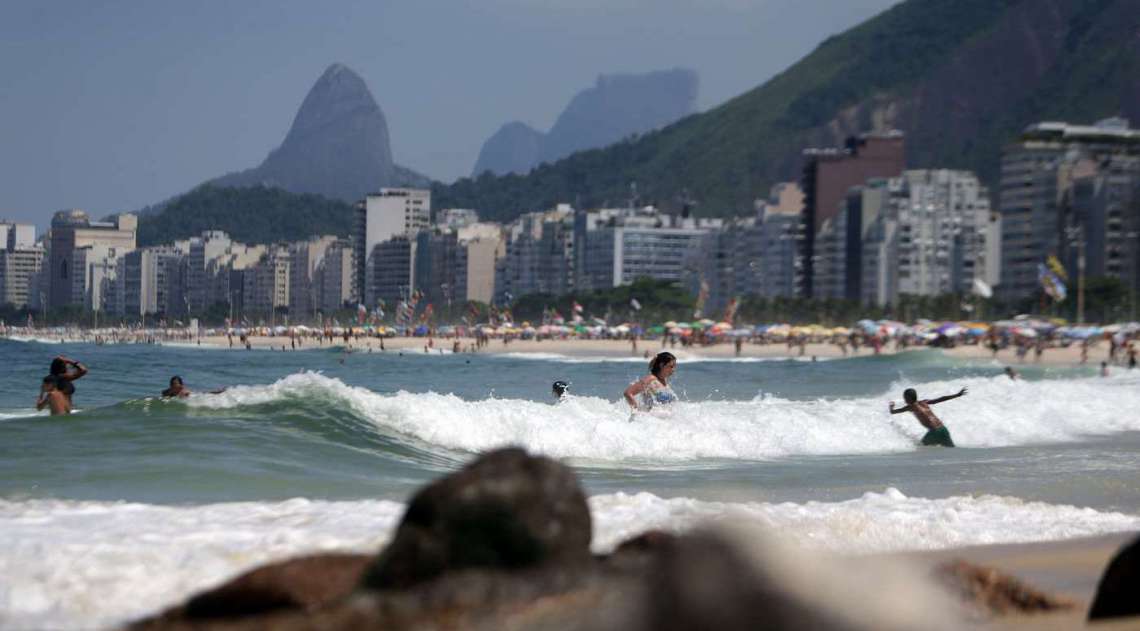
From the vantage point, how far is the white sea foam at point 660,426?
15953mm

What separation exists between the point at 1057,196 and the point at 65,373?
133 meters

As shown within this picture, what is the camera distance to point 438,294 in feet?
653

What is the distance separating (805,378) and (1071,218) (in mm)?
95769

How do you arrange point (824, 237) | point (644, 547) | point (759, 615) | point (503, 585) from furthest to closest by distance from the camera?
point (824, 237)
point (644, 547)
point (503, 585)
point (759, 615)

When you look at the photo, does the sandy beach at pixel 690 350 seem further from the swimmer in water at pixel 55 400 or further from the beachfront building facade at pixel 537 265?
the beachfront building facade at pixel 537 265

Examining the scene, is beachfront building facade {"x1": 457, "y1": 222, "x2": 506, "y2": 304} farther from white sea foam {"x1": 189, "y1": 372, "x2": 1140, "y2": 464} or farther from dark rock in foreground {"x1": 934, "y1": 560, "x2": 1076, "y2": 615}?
dark rock in foreground {"x1": 934, "y1": 560, "x2": 1076, "y2": 615}

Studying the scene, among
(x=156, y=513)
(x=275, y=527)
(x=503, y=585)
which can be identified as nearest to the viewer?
(x=503, y=585)

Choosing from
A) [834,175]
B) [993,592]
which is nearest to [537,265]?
[834,175]

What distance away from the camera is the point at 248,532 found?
25.0ft

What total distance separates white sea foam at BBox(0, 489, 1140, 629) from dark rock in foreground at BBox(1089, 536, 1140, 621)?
4.33 feet

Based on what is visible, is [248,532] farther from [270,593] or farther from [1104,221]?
[1104,221]

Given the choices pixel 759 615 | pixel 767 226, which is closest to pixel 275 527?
pixel 759 615

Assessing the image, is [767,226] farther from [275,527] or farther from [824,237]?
[275,527]

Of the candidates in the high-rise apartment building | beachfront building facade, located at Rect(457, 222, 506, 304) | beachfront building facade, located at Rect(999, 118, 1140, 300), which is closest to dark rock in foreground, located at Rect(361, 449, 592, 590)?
beachfront building facade, located at Rect(999, 118, 1140, 300)
